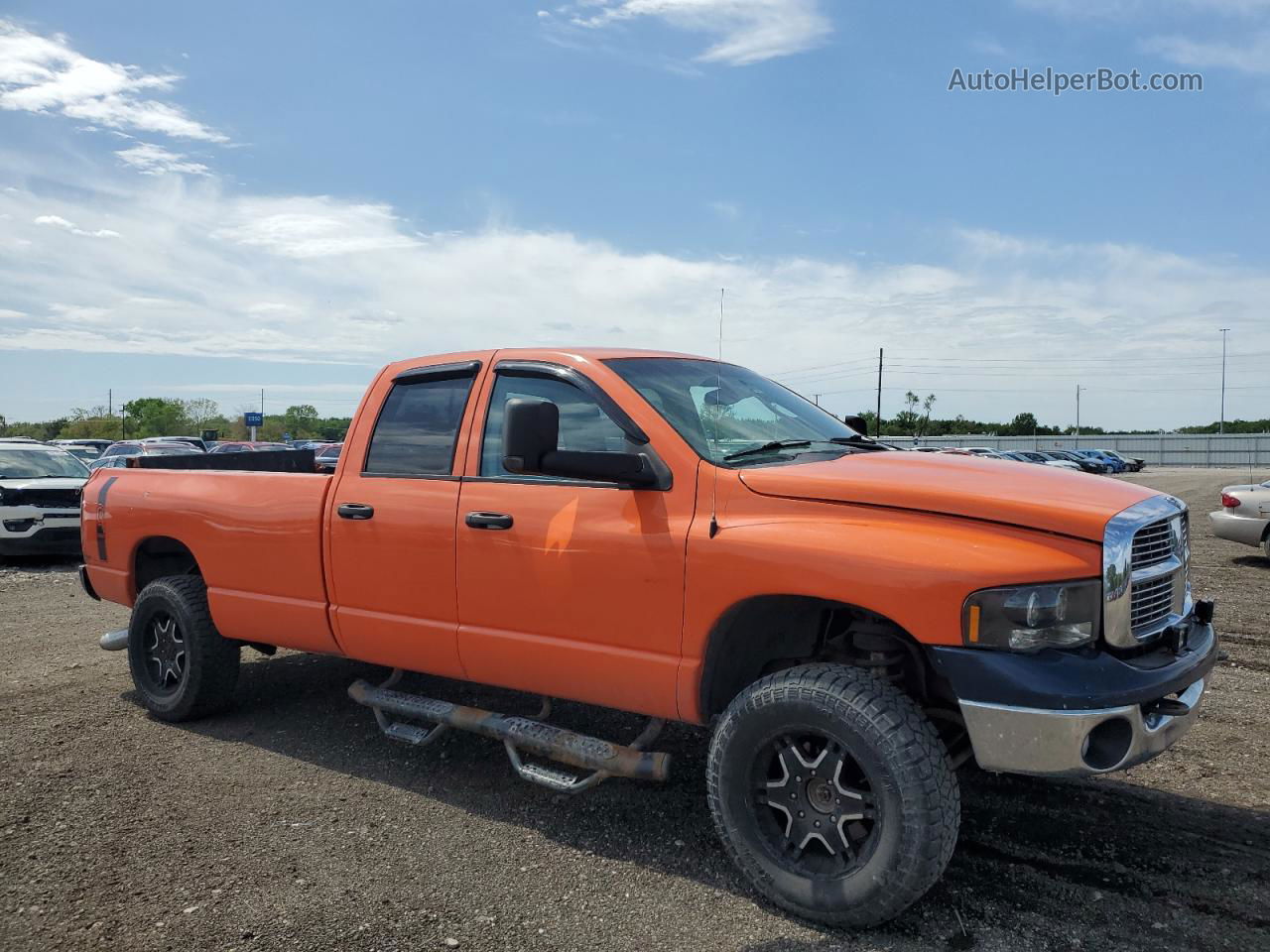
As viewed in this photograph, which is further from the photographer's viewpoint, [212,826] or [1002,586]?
[212,826]

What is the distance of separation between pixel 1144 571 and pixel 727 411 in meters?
1.71

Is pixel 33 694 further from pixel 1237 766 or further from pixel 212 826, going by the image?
pixel 1237 766

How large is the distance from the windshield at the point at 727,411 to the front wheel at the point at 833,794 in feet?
3.23

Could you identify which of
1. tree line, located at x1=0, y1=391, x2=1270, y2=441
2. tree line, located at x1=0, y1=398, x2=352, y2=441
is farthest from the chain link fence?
tree line, located at x1=0, y1=398, x2=352, y2=441

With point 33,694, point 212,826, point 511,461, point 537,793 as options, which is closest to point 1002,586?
point 511,461

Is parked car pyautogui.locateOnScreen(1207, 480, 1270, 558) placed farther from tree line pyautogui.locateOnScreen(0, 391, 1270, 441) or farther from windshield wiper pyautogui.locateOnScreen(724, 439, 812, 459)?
tree line pyautogui.locateOnScreen(0, 391, 1270, 441)

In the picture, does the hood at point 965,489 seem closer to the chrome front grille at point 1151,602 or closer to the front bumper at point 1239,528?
the chrome front grille at point 1151,602

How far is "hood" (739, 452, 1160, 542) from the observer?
3164mm

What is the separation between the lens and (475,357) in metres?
4.62

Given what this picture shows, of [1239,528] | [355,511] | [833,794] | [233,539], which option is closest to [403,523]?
[355,511]

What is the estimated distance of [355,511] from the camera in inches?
183

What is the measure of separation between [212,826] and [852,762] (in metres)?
2.74

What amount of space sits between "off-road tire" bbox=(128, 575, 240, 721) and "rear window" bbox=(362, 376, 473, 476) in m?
1.56

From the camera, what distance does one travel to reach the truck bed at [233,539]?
4926mm
